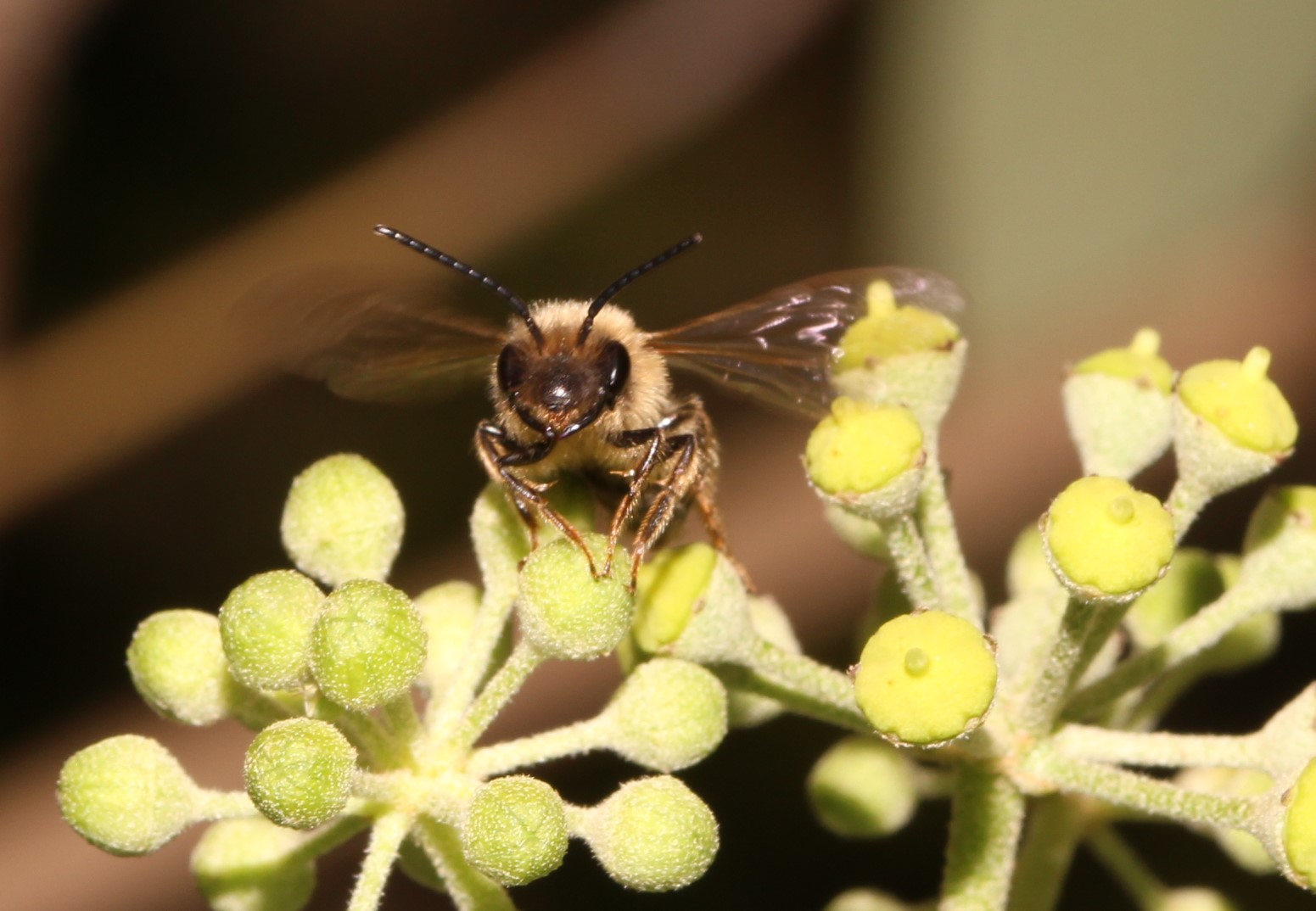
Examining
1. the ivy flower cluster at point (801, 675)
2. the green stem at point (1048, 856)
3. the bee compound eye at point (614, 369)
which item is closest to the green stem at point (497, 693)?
the ivy flower cluster at point (801, 675)

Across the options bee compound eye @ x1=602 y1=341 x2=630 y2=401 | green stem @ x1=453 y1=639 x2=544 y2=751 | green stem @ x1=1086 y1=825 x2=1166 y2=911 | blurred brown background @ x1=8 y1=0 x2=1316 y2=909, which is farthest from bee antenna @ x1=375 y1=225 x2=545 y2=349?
blurred brown background @ x1=8 y1=0 x2=1316 y2=909

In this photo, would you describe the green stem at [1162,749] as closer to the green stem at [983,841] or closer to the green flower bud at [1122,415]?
the green stem at [983,841]

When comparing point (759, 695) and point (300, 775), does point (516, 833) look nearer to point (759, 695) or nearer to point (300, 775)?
point (300, 775)

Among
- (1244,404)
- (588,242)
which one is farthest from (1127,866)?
(588,242)

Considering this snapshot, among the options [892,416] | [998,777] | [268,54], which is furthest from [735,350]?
[268,54]

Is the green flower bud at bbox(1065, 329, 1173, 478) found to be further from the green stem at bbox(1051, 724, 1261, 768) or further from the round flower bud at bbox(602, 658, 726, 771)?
the round flower bud at bbox(602, 658, 726, 771)

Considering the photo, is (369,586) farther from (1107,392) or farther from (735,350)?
(1107,392)
